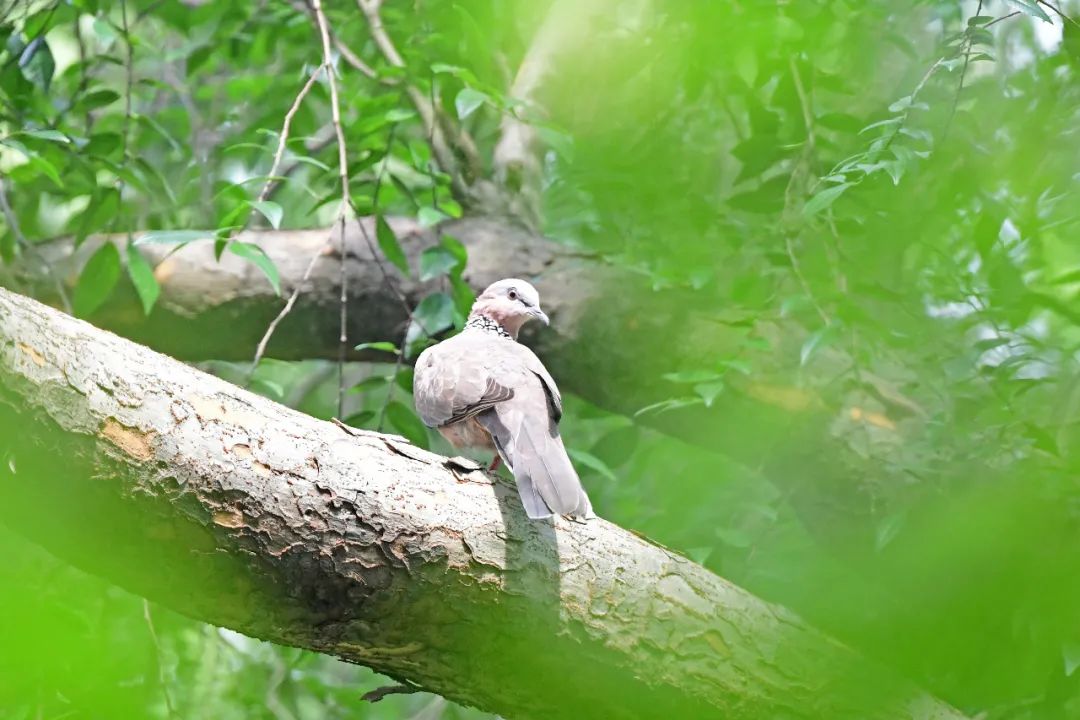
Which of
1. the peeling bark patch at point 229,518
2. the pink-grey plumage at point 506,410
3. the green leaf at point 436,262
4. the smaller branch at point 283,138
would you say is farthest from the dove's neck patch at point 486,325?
the peeling bark patch at point 229,518

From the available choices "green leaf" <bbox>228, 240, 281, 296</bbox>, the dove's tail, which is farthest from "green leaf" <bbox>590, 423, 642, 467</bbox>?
"green leaf" <bbox>228, 240, 281, 296</bbox>

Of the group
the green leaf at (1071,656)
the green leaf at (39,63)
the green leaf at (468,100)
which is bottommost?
the green leaf at (1071,656)

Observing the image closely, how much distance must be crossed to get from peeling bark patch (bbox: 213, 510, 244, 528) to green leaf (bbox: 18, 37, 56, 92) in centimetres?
213

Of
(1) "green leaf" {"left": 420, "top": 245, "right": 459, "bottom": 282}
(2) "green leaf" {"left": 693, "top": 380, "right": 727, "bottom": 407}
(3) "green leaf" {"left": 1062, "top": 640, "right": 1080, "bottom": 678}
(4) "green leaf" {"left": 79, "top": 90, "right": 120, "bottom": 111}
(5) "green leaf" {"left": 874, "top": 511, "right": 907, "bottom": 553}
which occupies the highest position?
(4) "green leaf" {"left": 79, "top": 90, "right": 120, "bottom": 111}

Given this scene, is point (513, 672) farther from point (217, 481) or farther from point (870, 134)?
point (870, 134)

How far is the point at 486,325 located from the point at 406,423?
1.27 ft

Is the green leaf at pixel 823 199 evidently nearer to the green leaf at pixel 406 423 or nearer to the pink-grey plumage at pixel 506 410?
the pink-grey plumage at pixel 506 410

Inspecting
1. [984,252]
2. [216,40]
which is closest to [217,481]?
[984,252]

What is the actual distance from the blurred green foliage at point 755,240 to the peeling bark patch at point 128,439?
235mm

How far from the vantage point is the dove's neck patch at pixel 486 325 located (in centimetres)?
287

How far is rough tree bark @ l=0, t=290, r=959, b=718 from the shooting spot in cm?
154

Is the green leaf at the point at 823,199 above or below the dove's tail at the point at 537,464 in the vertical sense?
above

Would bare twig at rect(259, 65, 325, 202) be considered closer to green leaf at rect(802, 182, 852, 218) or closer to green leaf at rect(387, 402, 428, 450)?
green leaf at rect(387, 402, 428, 450)

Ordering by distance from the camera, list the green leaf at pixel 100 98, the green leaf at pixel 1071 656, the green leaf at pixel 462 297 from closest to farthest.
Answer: the green leaf at pixel 1071 656 < the green leaf at pixel 462 297 < the green leaf at pixel 100 98
